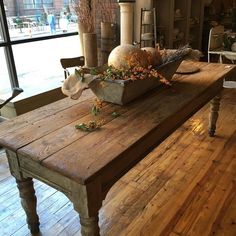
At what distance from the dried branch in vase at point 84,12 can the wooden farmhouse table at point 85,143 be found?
1897mm

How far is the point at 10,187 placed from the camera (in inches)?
75.9

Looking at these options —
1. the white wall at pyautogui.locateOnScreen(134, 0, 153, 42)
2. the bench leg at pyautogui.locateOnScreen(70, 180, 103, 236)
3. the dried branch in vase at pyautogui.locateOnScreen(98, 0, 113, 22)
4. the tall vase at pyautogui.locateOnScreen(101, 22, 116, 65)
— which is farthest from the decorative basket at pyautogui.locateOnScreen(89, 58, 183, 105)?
the white wall at pyautogui.locateOnScreen(134, 0, 153, 42)

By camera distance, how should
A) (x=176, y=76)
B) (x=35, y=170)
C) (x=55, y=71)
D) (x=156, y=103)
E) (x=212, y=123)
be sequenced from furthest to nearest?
(x=55, y=71) < (x=212, y=123) < (x=176, y=76) < (x=156, y=103) < (x=35, y=170)

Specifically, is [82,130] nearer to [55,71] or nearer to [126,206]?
[126,206]

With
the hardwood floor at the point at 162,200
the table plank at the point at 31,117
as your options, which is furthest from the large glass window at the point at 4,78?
the table plank at the point at 31,117

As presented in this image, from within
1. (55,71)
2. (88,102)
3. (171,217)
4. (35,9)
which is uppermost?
(35,9)

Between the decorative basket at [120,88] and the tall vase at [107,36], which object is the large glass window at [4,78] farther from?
the decorative basket at [120,88]

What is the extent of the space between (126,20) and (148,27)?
1.98ft

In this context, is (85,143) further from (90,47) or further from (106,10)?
(106,10)

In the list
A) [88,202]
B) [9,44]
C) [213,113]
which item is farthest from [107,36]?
[88,202]

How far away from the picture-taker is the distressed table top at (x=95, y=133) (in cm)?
95

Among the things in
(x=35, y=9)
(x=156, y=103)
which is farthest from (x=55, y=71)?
(x=156, y=103)

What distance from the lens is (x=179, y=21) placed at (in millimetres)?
4426

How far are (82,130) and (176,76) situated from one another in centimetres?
97
